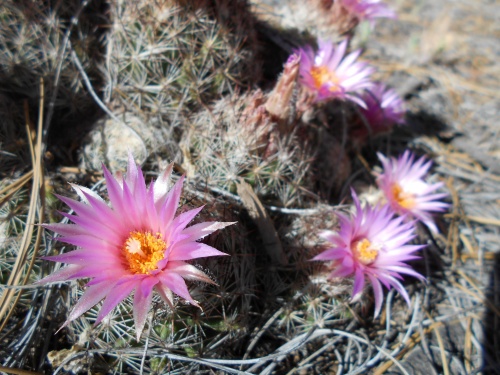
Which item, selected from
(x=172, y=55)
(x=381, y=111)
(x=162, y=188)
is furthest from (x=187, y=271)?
(x=381, y=111)

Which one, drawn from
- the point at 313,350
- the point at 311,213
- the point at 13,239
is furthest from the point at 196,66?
the point at 313,350

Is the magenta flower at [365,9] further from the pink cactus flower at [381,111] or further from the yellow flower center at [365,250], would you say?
the yellow flower center at [365,250]

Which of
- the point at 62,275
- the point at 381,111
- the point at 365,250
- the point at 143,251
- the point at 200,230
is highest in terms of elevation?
the point at 381,111

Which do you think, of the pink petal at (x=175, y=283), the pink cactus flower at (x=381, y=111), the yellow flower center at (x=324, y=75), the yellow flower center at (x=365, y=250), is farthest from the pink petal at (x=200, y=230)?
the pink cactus flower at (x=381, y=111)

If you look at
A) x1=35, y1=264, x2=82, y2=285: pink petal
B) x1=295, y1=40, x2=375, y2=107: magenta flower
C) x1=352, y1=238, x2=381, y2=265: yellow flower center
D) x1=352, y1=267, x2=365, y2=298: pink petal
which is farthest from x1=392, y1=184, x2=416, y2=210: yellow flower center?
x1=35, y1=264, x2=82, y2=285: pink petal

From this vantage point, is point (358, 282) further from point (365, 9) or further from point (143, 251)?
point (365, 9)

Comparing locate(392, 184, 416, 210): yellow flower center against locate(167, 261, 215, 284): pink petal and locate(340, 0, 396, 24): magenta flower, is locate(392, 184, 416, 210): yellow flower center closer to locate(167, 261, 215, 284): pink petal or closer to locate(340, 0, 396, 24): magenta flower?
locate(340, 0, 396, 24): magenta flower

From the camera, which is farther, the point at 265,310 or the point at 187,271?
the point at 265,310

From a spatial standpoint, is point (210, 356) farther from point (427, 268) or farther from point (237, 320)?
point (427, 268)
